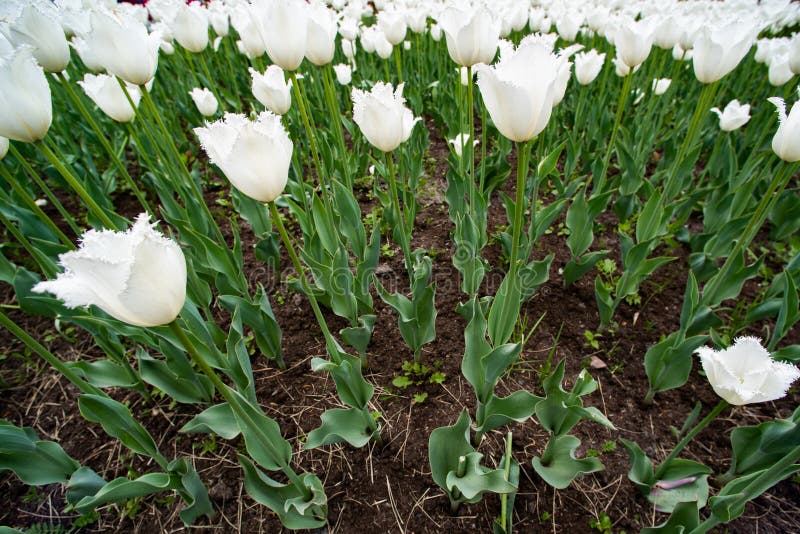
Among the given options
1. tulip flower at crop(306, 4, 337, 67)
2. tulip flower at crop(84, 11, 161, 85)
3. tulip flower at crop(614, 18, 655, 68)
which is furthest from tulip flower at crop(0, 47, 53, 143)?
tulip flower at crop(614, 18, 655, 68)

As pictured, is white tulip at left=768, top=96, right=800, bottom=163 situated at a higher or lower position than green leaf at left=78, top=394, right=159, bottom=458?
higher

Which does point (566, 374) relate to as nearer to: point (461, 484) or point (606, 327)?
point (606, 327)

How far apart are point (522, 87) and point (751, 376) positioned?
0.92 m

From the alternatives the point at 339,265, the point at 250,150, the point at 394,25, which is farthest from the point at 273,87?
the point at 394,25

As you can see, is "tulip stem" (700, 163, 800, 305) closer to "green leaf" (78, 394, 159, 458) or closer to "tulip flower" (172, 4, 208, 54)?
"green leaf" (78, 394, 159, 458)

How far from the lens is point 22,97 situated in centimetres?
105

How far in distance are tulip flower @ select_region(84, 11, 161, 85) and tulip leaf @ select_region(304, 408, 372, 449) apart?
137cm

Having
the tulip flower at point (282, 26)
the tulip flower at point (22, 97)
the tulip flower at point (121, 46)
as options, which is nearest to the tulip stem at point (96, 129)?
the tulip flower at point (121, 46)

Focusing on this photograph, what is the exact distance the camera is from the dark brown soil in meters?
1.49

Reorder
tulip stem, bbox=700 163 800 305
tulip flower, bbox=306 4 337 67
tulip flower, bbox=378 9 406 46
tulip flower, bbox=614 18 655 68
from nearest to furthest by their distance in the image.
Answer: tulip stem, bbox=700 163 800 305
tulip flower, bbox=306 4 337 67
tulip flower, bbox=614 18 655 68
tulip flower, bbox=378 9 406 46

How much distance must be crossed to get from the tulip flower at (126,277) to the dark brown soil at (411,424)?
1115 millimetres

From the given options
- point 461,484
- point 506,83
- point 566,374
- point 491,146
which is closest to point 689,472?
point 566,374

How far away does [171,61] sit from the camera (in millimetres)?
4562

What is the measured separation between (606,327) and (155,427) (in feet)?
7.39
